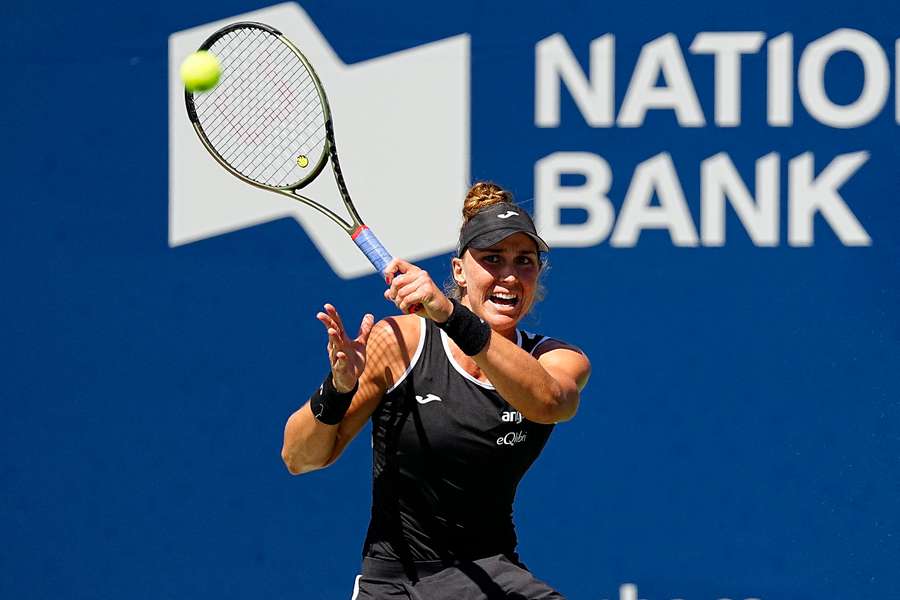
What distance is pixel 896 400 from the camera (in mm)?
4266

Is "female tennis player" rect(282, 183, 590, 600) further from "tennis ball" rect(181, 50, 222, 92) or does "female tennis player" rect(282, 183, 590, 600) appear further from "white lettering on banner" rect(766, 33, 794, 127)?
"white lettering on banner" rect(766, 33, 794, 127)

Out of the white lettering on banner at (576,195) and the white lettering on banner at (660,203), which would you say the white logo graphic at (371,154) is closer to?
the white lettering on banner at (576,195)

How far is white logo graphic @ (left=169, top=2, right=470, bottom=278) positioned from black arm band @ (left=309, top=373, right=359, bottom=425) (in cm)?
145

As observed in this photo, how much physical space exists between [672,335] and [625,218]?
1.29ft

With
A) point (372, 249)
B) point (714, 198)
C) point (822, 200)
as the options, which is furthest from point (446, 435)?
point (822, 200)

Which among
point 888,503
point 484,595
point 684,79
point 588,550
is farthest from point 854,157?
point 484,595

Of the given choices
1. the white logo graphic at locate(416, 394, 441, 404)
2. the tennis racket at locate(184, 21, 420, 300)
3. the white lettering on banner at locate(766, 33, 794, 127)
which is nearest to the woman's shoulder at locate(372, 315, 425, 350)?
the white logo graphic at locate(416, 394, 441, 404)

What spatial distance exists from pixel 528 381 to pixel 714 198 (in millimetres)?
1693

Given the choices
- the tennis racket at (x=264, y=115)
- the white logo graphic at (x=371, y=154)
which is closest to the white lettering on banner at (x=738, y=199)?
the white logo graphic at (x=371, y=154)

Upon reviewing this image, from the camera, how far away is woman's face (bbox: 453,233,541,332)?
3025mm

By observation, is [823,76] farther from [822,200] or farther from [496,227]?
[496,227]

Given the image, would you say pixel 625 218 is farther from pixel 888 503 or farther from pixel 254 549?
pixel 254 549

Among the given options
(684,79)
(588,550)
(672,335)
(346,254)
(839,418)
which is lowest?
(588,550)

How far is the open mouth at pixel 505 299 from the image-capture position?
304 cm
